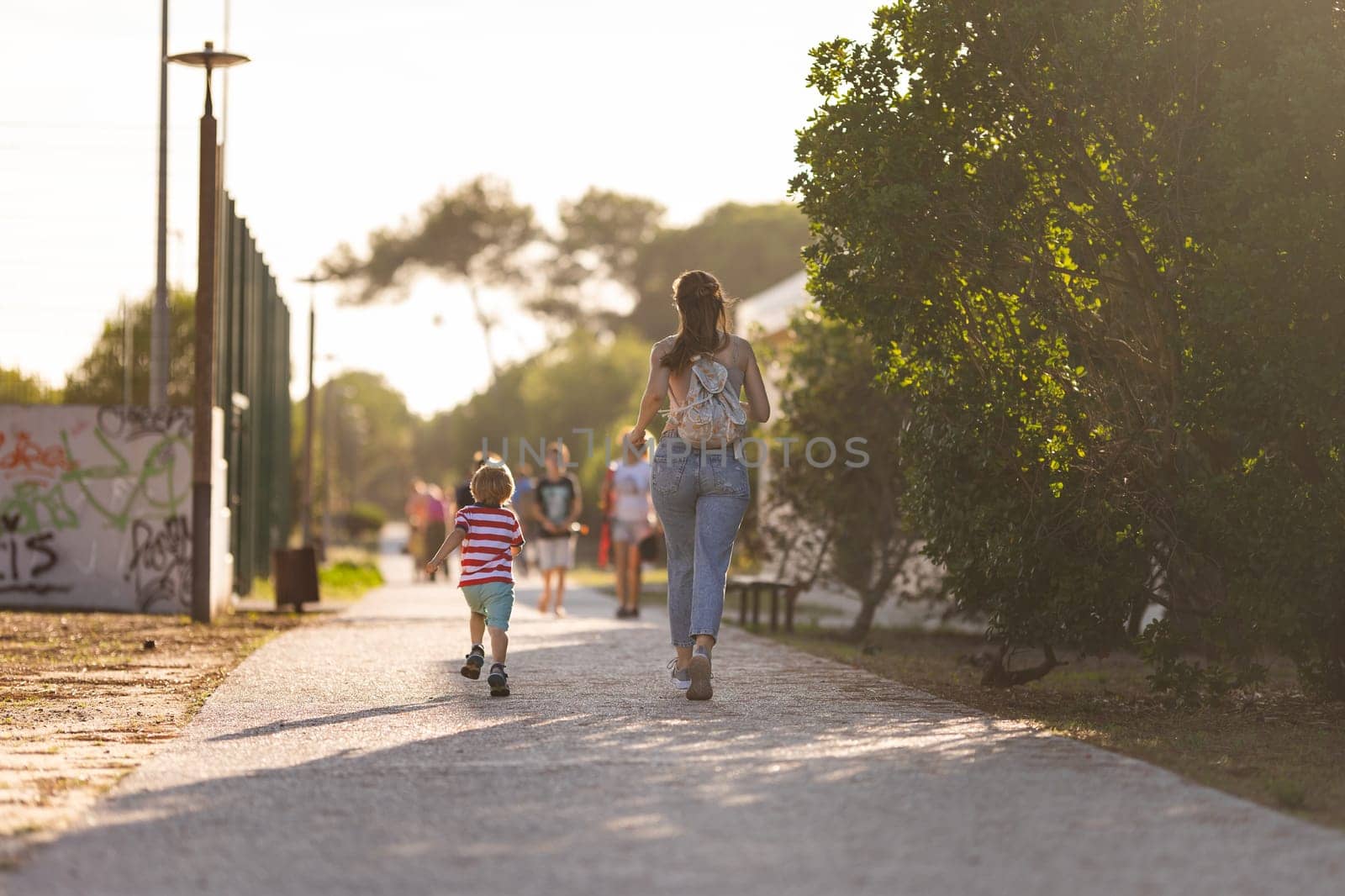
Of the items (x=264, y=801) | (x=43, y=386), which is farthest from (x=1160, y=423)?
(x=43, y=386)

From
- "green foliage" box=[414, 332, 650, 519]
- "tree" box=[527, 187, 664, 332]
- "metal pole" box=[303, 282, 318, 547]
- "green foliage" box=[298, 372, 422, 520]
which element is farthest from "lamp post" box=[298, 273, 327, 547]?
"green foliage" box=[298, 372, 422, 520]

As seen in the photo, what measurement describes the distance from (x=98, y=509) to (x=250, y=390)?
6029 millimetres

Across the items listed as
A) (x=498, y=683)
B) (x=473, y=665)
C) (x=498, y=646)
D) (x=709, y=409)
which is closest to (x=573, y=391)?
(x=473, y=665)

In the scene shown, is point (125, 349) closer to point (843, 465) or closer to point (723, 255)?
point (843, 465)

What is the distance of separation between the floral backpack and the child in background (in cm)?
123

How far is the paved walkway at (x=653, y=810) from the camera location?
450cm

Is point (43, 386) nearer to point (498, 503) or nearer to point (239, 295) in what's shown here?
point (239, 295)

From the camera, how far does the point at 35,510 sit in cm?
1667

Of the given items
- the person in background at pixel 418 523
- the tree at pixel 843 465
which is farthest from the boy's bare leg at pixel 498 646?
the person in background at pixel 418 523

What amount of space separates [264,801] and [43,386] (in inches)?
500

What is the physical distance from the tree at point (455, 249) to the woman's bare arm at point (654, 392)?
48.2 meters

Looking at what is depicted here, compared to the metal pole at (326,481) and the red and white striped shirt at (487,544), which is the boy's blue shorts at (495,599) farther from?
the metal pole at (326,481)

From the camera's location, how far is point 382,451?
11325cm

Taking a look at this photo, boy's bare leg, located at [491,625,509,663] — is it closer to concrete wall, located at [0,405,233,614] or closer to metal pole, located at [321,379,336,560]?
concrete wall, located at [0,405,233,614]
